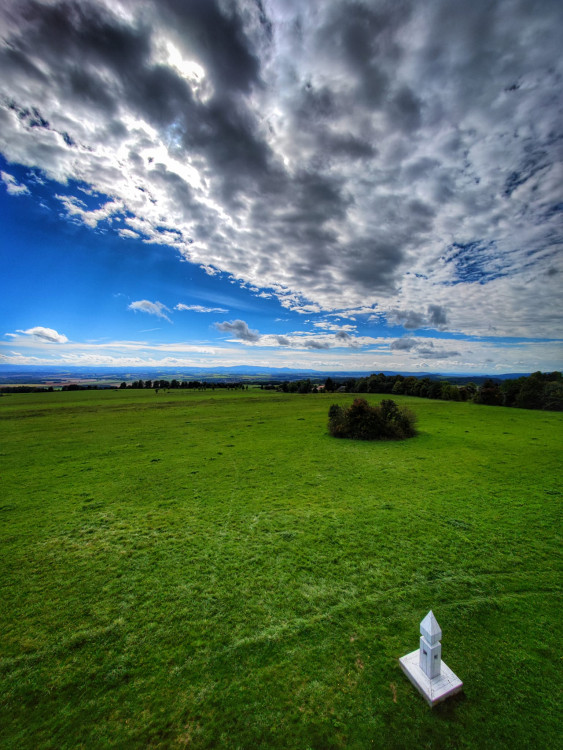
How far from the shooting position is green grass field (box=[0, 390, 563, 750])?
4.22m

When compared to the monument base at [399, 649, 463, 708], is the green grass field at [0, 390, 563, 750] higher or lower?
lower

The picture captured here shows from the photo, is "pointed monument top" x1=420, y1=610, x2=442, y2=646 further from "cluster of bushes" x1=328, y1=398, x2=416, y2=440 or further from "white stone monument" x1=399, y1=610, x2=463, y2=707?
"cluster of bushes" x1=328, y1=398, x2=416, y2=440

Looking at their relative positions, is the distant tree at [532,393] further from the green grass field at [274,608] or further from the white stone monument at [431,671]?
the white stone monument at [431,671]

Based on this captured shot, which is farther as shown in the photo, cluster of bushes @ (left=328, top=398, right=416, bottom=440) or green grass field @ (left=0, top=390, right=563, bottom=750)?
cluster of bushes @ (left=328, top=398, right=416, bottom=440)

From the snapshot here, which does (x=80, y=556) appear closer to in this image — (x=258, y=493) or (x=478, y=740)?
(x=258, y=493)

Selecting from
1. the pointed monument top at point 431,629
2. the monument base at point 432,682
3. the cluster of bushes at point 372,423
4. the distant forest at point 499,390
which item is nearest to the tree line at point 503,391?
the distant forest at point 499,390

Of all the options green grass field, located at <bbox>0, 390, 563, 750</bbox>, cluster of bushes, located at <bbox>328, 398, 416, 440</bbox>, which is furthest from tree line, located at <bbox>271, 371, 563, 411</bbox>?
green grass field, located at <bbox>0, 390, 563, 750</bbox>

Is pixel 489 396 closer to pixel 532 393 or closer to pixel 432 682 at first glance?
pixel 532 393

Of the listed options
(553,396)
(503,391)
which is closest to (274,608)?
(553,396)

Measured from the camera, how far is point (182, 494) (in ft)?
42.3

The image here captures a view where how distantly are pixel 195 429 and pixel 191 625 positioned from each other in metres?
25.4

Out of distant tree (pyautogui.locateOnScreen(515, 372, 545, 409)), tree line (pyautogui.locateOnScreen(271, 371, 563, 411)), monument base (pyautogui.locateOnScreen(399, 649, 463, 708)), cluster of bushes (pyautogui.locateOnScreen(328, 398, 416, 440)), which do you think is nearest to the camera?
monument base (pyautogui.locateOnScreen(399, 649, 463, 708))

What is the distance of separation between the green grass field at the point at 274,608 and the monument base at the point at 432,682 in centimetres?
16

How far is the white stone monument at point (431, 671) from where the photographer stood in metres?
4.22
